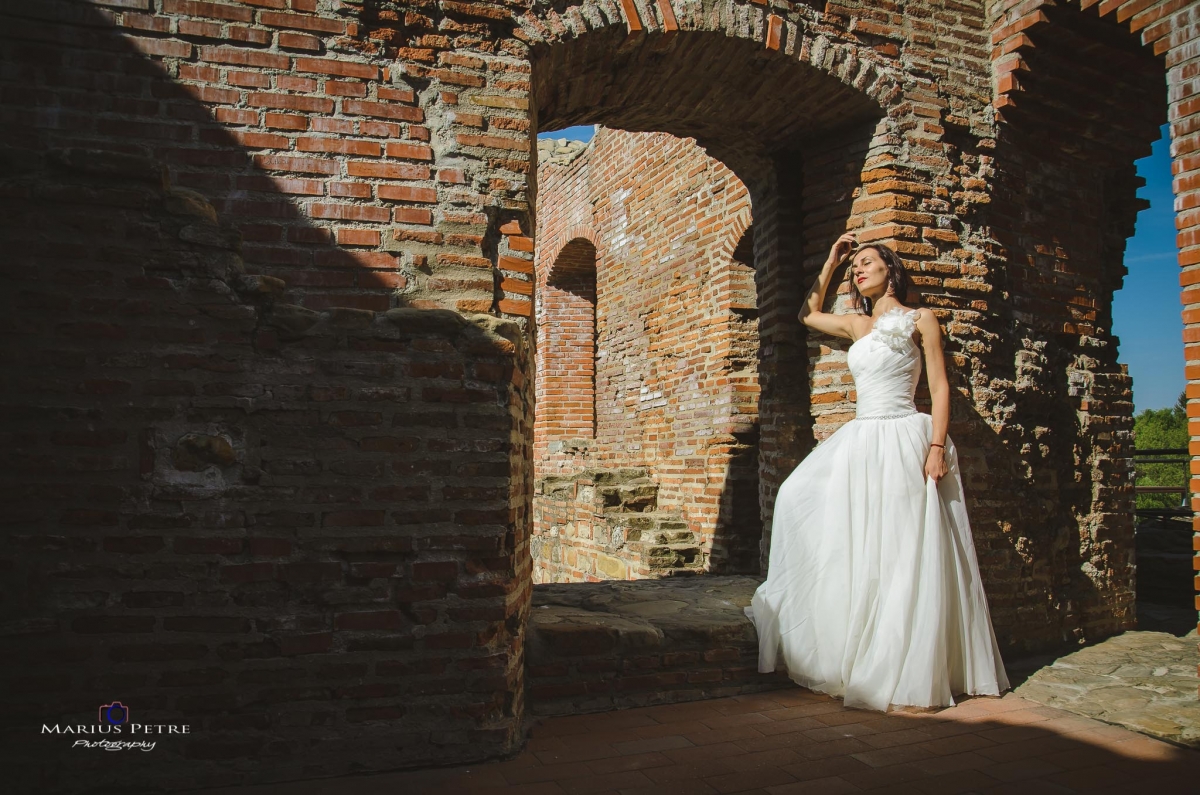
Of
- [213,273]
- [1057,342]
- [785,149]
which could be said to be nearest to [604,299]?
[785,149]

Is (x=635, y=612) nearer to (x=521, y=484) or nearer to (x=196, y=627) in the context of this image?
(x=521, y=484)

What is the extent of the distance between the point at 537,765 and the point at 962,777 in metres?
1.52

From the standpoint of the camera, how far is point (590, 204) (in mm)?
10180

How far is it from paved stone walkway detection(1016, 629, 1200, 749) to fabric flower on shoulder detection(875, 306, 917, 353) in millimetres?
1758

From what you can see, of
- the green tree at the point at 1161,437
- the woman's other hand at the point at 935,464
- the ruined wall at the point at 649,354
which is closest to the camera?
the woman's other hand at the point at 935,464

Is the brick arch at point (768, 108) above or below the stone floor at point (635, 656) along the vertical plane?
above

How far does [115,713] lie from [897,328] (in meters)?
3.61

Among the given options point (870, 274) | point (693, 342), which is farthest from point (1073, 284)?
point (693, 342)

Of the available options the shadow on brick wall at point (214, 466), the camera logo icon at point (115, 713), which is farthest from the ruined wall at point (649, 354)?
the camera logo icon at point (115, 713)

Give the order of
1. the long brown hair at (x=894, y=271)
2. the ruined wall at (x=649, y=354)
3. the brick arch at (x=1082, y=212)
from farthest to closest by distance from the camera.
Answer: the ruined wall at (x=649, y=354), the brick arch at (x=1082, y=212), the long brown hair at (x=894, y=271)

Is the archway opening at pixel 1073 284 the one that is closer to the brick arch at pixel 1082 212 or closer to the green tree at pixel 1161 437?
the brick arch at pixel 1082 212

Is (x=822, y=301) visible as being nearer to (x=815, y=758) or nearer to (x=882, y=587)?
(x=882, y=587)

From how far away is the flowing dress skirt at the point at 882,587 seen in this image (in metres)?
3.22

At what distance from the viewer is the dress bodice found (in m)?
3.60
